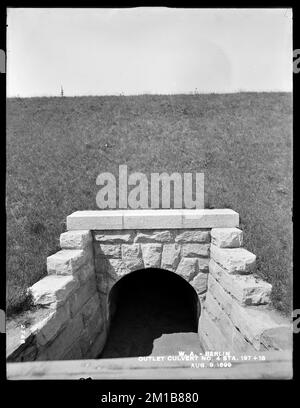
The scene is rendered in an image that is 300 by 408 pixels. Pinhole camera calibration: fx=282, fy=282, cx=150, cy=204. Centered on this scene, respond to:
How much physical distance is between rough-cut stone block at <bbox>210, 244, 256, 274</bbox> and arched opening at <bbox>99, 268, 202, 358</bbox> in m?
1.61

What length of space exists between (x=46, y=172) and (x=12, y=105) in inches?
389

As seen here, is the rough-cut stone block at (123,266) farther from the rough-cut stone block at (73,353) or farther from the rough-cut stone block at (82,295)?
the rough-cut stone block at (73,353)

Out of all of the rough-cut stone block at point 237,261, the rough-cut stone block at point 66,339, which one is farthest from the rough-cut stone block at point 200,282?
the rough-cut stone block at point 66,339

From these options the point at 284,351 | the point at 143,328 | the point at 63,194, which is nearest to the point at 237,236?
the point at 284,351

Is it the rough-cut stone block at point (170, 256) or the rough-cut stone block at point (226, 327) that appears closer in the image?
the rough-cut stone block at point (226, 327)

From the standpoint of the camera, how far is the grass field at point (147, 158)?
15.2ft

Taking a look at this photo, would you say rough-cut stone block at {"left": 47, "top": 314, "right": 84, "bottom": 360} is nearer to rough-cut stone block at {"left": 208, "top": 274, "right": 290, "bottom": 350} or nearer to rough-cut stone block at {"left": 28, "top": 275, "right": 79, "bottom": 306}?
rough-cut stone block at {"left": 28, "top": 275, "right": 79, "bottom": 306}

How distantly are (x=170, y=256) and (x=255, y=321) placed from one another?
197 cm

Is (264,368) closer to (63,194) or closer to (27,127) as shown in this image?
(63,194)

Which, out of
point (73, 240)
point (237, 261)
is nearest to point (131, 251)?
point (73, 240)

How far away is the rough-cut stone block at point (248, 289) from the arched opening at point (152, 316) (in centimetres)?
174

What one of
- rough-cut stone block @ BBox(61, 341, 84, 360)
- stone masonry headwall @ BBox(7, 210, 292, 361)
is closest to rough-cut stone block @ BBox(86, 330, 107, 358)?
stone masonry headwall @ BBox(7, 210, 292, 361)

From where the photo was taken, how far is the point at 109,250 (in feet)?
16.3

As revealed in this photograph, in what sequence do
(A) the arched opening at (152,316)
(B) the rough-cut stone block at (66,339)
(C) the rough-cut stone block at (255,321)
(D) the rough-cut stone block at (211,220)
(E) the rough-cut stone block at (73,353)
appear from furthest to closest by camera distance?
1. (A) the arched opening at (152,316)
2. (D) the rough-cut stone block at (211,220)
3. (E) the rough-cut stone block at (73,353)
4. (B) the rough-cut stone block at (66,339)
5. (C) the rough-cut stone block at (255,321)
